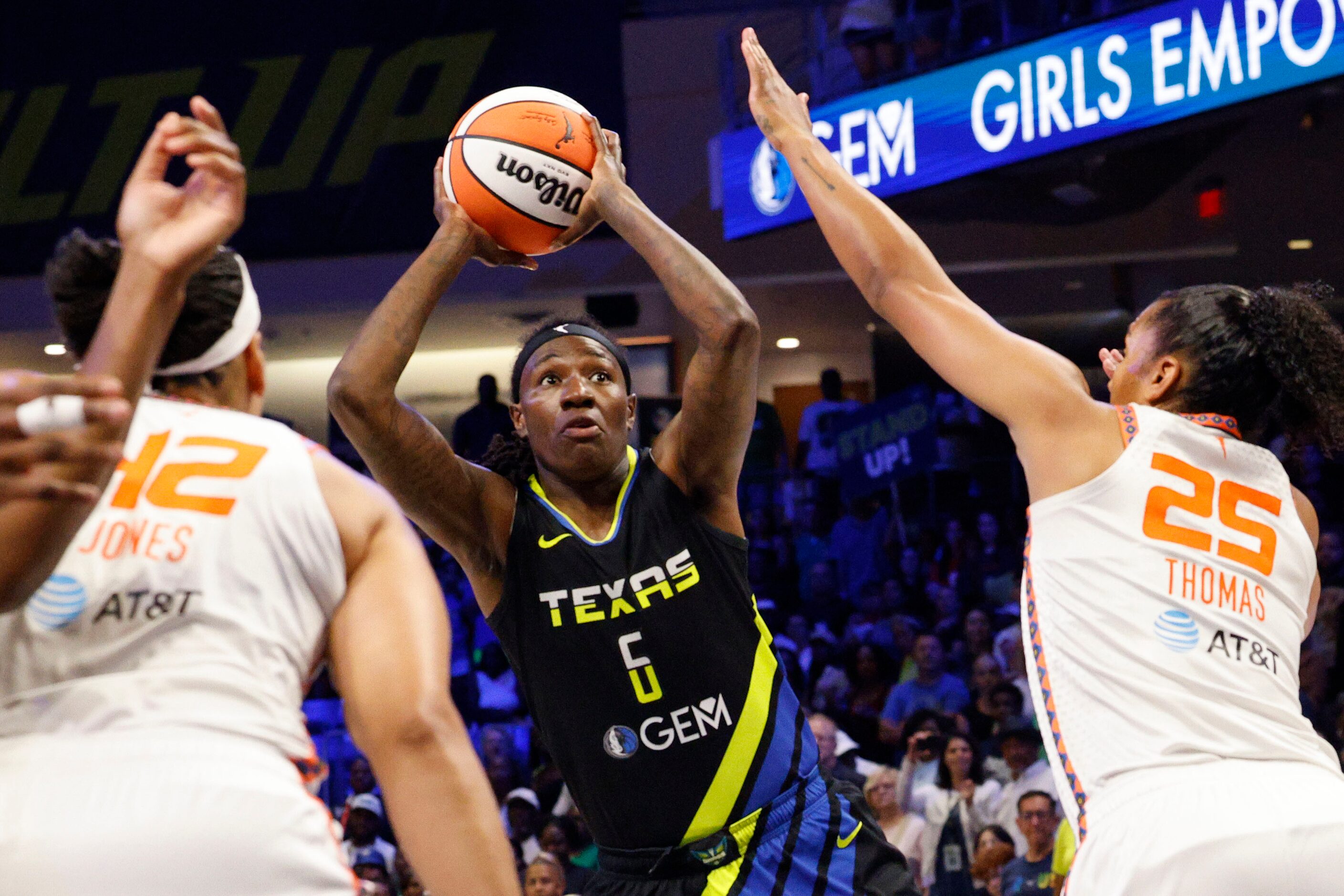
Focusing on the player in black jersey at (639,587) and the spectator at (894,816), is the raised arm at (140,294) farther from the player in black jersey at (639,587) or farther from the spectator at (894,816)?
the spectator at (894,816)

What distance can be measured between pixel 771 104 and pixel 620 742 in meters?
1.62

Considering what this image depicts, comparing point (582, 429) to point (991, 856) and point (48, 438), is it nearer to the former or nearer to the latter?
point (48, 438)

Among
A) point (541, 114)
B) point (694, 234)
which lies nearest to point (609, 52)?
point (694, 234)

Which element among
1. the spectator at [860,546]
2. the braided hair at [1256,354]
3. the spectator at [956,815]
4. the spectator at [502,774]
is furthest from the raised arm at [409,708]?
the spectator at [860,546]

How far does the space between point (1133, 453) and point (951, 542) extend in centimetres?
946

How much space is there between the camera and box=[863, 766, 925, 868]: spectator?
7.56 meters

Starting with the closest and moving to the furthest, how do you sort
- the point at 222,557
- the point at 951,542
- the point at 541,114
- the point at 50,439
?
the point at 50,439 < the point at 222,557 < the point at 541,114 < the point at 951,542

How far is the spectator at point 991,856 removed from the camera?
24.1 feet

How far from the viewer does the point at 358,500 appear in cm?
214

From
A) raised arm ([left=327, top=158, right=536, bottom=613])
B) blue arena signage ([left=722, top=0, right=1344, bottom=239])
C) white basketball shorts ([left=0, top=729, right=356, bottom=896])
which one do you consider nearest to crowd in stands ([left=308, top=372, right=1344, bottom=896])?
blue arena signage ([left=722, top=0, right=1344, bottom=239])

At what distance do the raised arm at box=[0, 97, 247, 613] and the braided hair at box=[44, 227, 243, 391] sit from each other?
82mm

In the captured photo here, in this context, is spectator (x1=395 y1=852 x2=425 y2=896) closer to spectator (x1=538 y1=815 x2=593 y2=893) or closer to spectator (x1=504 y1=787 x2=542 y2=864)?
spectator (x1=504 y1=787 x2=542 y2=864)

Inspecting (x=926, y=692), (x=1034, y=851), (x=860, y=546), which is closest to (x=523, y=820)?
(x=926, y=692)

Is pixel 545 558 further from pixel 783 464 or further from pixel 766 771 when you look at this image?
pixel 783 464
